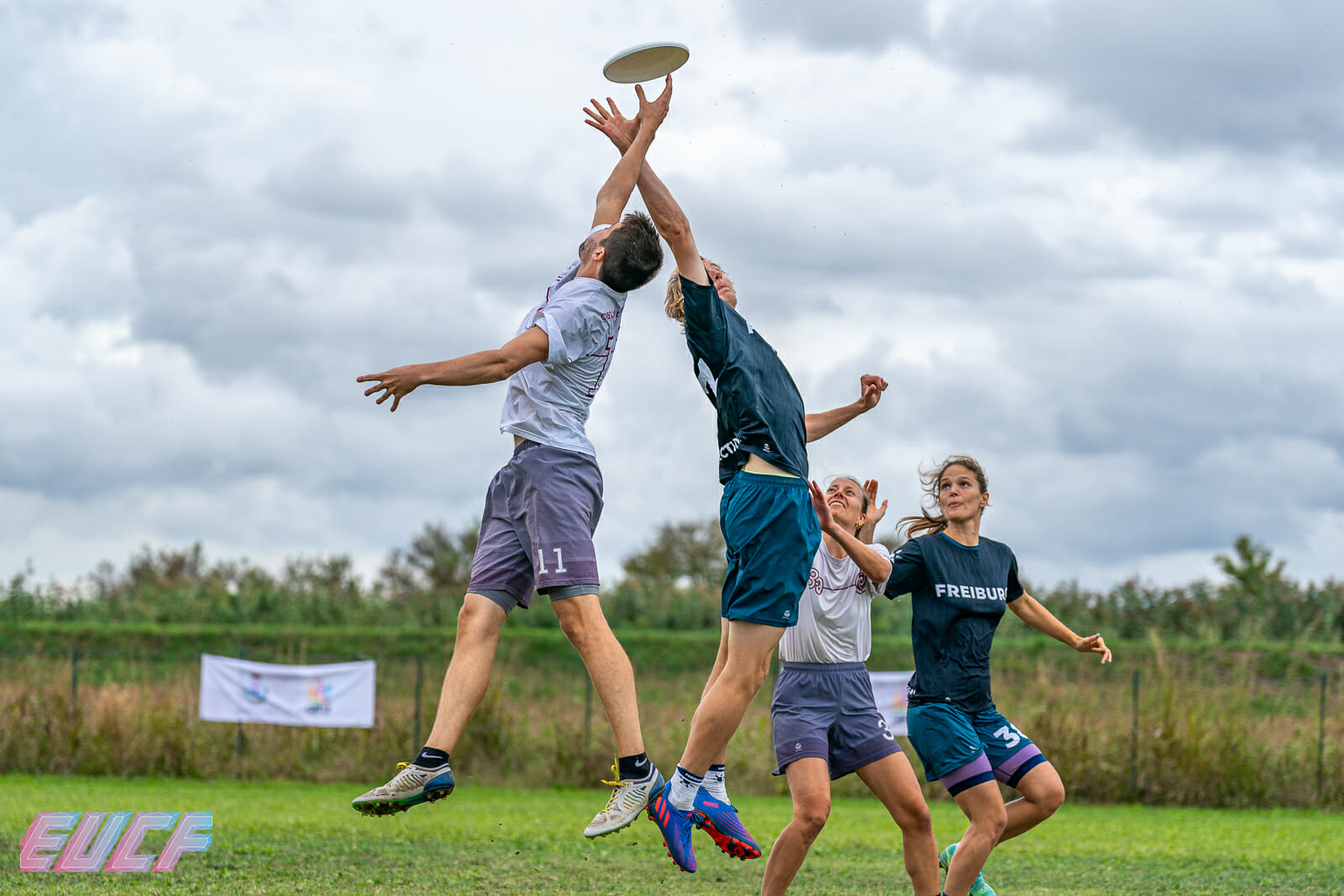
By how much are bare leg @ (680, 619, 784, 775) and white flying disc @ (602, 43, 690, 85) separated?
2820 mm

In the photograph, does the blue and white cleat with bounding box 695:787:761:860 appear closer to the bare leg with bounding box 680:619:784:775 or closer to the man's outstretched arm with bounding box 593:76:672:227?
the bare leg with bounding box 680:619:784:775

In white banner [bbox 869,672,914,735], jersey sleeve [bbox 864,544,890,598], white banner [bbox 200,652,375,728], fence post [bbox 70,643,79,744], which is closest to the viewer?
jersey sleeve [bbox 864,544,890,598]

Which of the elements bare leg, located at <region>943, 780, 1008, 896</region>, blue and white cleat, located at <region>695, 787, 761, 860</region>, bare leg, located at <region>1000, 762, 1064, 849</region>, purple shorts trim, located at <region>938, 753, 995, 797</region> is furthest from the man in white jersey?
bare leg, located at <region>1000, 762, 1064, 849</region>

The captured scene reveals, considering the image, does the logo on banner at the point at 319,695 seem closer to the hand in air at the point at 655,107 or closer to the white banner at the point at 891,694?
the white banner at the point at 891,694

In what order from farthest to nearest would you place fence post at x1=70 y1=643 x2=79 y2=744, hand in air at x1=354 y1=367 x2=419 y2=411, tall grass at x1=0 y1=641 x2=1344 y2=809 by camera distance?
fence post at x1=70 y1=643 x2=79 y2=744
tall grass at x1=0 y1=641 x2=1344 y2=809
hand in air at x1=354 y1=367 x2=419 y2=411

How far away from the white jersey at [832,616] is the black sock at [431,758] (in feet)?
7.36

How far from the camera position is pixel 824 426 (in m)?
7.39

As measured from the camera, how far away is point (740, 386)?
6141mm

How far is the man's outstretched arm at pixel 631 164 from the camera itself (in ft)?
21.0

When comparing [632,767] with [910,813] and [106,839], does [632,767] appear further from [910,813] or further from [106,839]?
[106,839]

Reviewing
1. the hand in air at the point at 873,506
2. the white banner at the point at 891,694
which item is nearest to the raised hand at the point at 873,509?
the hand in air at the point at 873,506

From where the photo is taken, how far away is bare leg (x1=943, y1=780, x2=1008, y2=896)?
7.41 metres

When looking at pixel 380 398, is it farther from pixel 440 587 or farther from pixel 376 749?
pixel 440 587

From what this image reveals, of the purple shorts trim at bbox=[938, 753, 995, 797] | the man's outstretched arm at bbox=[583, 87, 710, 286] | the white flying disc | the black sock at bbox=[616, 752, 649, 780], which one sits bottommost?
the purple shorts trim at bbox=[938, 753, 995, 797]
